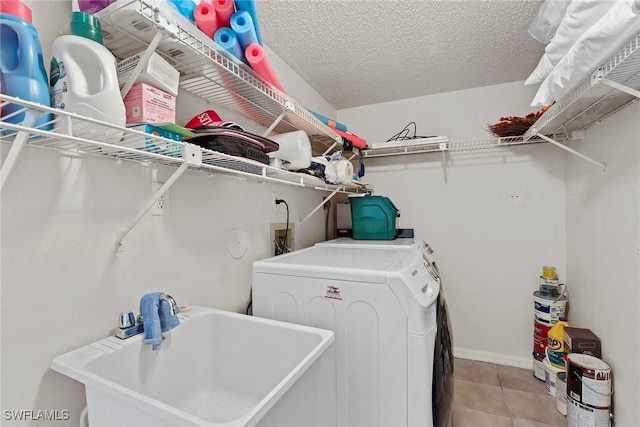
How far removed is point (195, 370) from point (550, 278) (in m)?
2.57

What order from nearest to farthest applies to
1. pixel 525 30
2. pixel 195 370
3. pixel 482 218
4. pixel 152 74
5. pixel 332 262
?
1. pixel 152 74
2. pixel 195 370
3. pixel 332 262
4. pixel 525 30
5. pixel 482 218

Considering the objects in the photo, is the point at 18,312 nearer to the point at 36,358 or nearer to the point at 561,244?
the point at 36,358

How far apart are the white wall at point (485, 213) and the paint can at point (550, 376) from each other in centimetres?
33

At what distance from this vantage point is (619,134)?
158 cm

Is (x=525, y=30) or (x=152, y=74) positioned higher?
(x=525, y=30)

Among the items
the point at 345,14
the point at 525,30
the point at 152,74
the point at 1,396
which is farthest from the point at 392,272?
the point at 525,30

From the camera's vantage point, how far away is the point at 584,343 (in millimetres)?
1767

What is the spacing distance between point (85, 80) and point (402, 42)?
179 centimetres

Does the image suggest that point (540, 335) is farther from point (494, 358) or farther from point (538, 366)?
point (494, 358)

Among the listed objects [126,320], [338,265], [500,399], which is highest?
[338,265]

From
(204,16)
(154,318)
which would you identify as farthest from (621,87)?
(154,318)

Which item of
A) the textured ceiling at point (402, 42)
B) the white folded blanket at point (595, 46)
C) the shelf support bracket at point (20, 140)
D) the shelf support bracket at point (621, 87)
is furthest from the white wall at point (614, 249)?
the shelf support bracket at point (20, 140)

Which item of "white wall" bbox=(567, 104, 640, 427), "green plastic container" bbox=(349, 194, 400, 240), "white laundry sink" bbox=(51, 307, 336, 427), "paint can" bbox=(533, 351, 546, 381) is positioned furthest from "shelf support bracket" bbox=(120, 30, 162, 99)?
"paint can" bbox=(533, 351, 546, 381)

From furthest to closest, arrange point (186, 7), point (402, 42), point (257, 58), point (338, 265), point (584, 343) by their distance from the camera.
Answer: point (402, 42) → point (584, 343) → point (338, 265) → point (257, 58) → point (186, 7)
